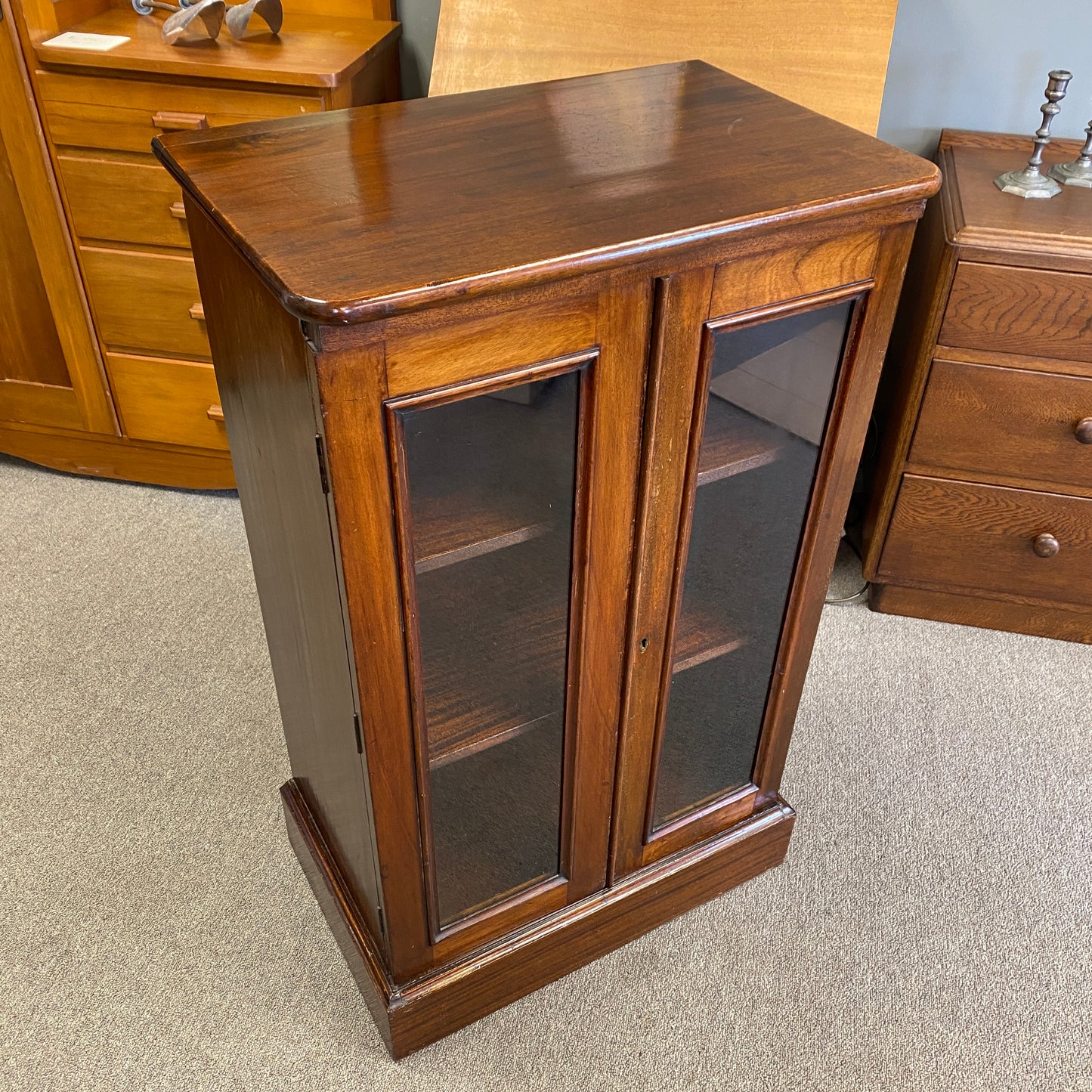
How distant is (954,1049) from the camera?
136cm

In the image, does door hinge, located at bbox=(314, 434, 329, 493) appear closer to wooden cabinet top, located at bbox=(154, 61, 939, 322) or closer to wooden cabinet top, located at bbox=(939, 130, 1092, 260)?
wooden cabinet top, located at bbox=(154, 61, 939, 322)

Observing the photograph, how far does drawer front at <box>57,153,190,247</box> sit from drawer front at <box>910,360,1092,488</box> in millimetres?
1355

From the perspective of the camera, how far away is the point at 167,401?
2141 millimetres

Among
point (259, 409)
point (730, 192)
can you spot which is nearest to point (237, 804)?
point (259, 409)

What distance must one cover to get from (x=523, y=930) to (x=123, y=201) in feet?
4.77

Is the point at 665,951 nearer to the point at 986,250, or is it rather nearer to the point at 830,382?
the point at 830,382

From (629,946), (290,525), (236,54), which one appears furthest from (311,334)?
(236,54)

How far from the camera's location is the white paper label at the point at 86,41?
5.78 feet

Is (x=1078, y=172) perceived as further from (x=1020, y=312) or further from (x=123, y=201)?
(x=123, y=201)

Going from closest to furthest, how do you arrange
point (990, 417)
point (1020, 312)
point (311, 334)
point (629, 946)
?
point (311, 334)
point (629, 946)
point (1020, 312)
point (990, 417)

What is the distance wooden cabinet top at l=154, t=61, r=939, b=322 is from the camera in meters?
0.81

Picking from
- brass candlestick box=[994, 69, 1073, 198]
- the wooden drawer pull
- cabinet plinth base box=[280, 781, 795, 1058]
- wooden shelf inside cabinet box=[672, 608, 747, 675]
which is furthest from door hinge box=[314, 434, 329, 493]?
brass candlestick box=[994, 69, 1073, 198]

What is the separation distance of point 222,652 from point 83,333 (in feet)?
2.35

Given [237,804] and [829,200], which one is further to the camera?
[237,804]
